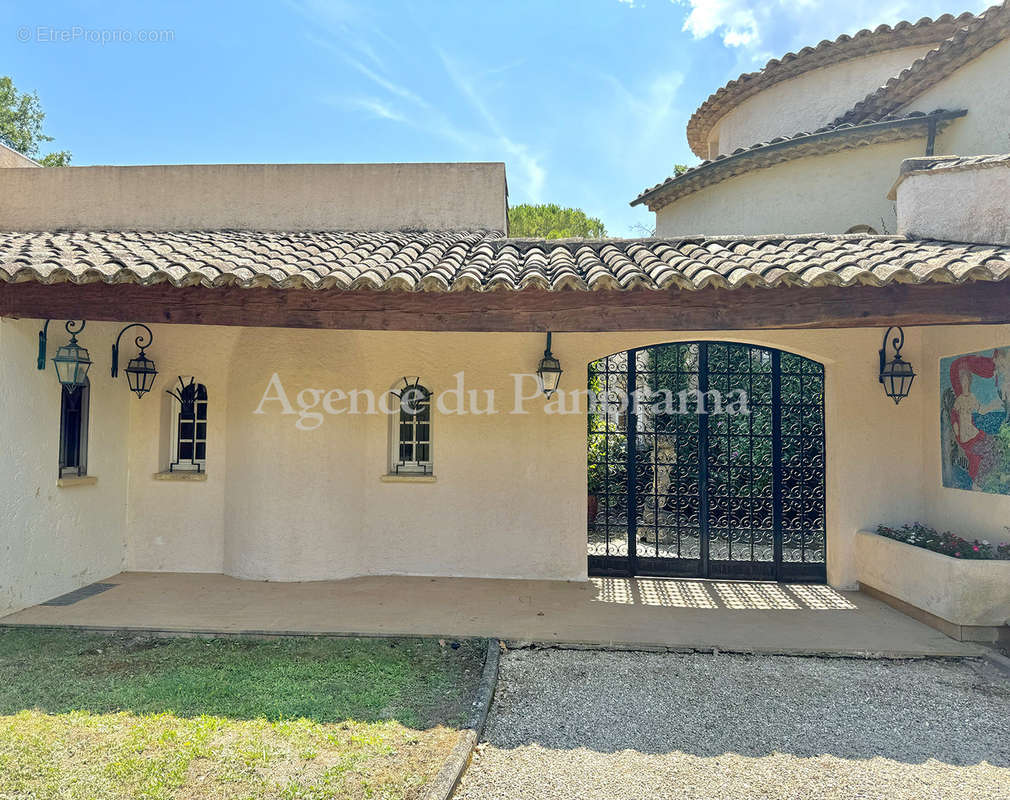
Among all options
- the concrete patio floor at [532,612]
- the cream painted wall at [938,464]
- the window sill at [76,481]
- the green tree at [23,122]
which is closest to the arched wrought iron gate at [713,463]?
the concrete patio floor at [532,612]

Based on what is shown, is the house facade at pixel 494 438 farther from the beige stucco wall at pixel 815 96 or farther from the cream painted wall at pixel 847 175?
the beige stucco wall at pixel 815 96

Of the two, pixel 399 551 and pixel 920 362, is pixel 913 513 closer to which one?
pixel 920 362

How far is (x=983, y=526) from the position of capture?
6.92 m

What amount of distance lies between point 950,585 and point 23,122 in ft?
139

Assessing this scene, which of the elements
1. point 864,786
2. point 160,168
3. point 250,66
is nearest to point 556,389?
point 864,786

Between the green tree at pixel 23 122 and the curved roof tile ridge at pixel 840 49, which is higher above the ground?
the green tree at pixel 23 122

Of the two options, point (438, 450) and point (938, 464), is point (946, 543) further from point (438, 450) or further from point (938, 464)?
point (438, 450)

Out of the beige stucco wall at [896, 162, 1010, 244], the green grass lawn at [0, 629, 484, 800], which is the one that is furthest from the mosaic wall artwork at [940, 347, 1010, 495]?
the green grass lawn at [0, 629, 484, 800]

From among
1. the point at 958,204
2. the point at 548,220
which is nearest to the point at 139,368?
the point at 958,204

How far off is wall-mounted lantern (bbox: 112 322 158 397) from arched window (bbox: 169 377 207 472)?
16.9 inches

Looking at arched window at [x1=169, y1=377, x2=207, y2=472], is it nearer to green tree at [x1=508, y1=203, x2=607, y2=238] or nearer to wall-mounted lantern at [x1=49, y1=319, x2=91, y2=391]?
wall-mounted lantern at [x1=49, y1=319, x2=91, y2=391]

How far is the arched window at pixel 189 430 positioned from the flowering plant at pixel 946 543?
9.61 meters

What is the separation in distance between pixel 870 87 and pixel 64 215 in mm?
15308

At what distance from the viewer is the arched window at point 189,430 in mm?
8961
